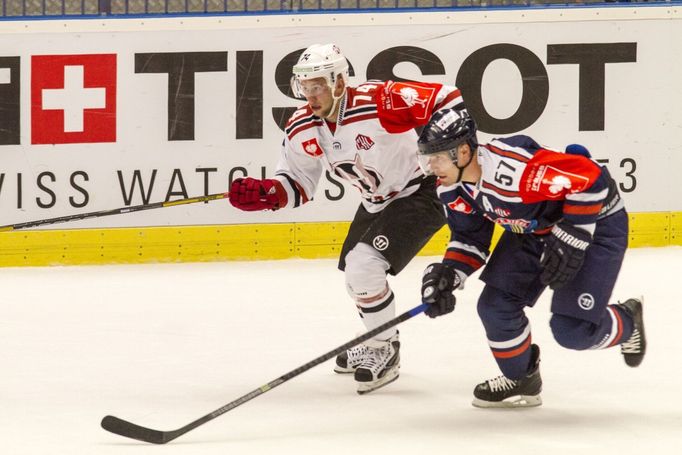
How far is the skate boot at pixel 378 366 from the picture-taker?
4.15 m

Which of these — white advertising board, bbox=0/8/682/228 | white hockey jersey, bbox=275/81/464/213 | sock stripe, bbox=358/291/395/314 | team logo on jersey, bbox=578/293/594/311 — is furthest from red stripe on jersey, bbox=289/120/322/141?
white advertising board, bbox=0/8/682/228

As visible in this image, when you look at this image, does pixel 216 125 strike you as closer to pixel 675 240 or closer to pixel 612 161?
pixel 612 161

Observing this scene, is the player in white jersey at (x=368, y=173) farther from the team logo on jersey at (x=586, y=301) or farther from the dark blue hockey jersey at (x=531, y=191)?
the team logo on jersey at (x=586, y=301)

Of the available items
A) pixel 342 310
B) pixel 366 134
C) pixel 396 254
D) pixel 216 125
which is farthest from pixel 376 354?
pixel 216 125

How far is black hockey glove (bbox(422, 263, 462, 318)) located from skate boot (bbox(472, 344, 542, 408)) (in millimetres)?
335

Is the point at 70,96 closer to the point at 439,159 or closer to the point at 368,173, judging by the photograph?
the point at 368,173

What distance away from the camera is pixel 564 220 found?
3.53m

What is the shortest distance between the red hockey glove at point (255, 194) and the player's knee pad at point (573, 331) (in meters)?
1.18

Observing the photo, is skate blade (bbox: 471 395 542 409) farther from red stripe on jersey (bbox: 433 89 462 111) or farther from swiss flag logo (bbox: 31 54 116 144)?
Answer: swiss flag logo (bbox: 31 54 116 144)

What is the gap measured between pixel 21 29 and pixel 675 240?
3782mm

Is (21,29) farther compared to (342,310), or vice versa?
(21,29)

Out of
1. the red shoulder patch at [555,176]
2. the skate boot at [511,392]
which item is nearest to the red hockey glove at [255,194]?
the skate boot at [511,392]

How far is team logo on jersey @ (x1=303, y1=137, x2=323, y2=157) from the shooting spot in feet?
14.3

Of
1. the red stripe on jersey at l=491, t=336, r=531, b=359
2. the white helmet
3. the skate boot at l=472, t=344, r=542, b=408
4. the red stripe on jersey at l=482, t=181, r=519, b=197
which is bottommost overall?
the skate boot at l=472, t=344, r=542, b=408
